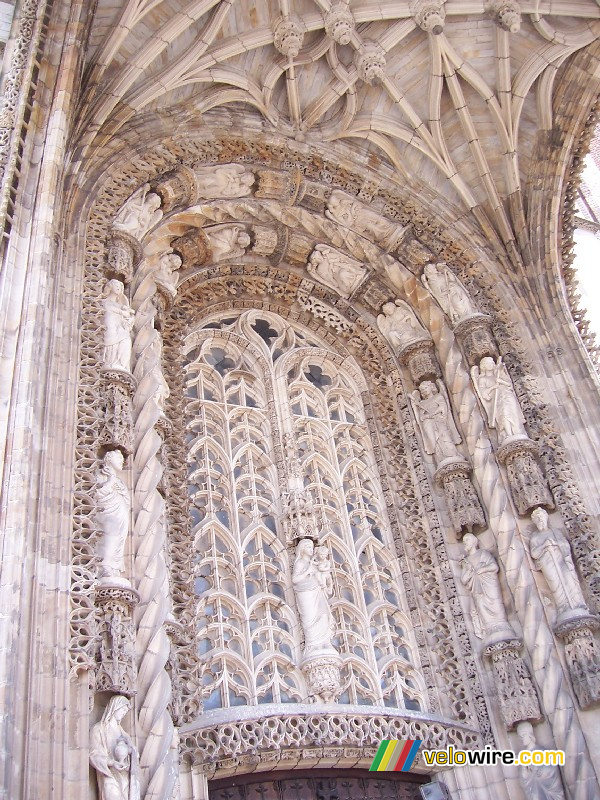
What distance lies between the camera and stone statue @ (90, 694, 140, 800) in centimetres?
584

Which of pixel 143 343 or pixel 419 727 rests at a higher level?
pixel 143 343

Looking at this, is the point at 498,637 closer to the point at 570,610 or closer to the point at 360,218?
the point at 570,610

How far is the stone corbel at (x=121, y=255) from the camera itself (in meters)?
8.77

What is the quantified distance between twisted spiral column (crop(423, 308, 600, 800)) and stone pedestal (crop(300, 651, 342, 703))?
180 cm

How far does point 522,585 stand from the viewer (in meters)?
8.76

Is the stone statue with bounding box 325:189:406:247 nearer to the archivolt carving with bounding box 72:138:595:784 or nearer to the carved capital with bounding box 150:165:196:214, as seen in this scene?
the archivolt carving with bounding box 72:138:595:784

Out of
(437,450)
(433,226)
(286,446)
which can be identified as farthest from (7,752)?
(433,226)

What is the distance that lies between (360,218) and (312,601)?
4.82m

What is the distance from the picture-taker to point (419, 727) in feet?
27.1

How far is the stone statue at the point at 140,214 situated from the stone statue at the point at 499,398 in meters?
3.83

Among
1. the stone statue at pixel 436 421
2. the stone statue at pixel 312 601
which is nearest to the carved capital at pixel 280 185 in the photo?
the stone statue at pixel 436 421

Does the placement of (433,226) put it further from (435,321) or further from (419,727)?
(419,727)

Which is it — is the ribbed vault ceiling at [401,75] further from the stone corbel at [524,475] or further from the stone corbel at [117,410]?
the stone corbel at [117,410]

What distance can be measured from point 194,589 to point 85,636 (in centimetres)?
234
